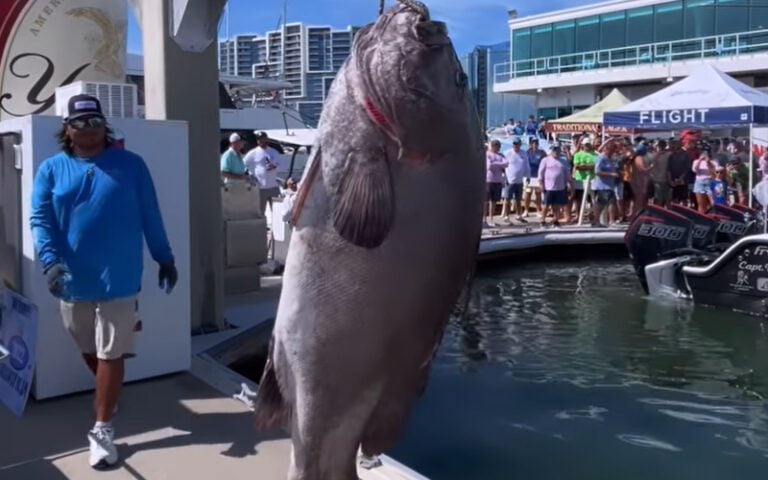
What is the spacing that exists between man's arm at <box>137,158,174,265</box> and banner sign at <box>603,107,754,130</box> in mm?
11759

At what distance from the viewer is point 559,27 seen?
47844mm

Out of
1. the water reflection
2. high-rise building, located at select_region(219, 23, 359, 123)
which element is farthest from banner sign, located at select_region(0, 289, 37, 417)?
high-rise building, located at select_region(219, 23, 359, 123)

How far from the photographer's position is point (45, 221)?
4.22 m

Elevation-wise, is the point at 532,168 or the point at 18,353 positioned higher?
the point at 532,168

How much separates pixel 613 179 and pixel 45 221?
13717 millimetres

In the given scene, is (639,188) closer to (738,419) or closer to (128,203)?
(738,419)

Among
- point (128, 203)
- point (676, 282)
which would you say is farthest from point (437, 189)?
point (676, 282)

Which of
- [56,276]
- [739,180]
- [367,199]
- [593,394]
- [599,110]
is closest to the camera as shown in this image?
[367,199]

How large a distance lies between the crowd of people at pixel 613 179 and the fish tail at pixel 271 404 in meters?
14.5

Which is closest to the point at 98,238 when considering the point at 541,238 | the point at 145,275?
the point at 145,275

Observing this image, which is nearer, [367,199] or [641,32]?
[367,199]

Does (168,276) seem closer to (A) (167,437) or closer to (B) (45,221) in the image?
(B) (45,221)

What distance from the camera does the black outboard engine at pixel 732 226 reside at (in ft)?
40.6

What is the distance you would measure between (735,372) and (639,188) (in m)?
8.96
